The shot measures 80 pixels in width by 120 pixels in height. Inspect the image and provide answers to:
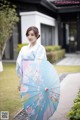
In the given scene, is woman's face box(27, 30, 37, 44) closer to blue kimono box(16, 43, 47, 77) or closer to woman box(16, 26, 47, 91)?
woman box(16, 26, 47, 91)

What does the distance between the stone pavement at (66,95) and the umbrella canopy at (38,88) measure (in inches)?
39.1

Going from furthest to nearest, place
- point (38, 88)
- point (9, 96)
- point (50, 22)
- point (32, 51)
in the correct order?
1. point (50, 22)
2. point (9, 96)
3. point (32, 51)
4. point (38, 88)

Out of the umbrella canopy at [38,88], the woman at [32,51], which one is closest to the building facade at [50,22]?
the woman at [32,51]

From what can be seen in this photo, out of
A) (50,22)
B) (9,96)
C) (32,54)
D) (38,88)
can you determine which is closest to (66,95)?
(9,96)

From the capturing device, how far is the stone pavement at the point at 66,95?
625 centimetres

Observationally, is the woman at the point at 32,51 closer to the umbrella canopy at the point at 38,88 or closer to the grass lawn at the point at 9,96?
the umbrella canopy at the point at 38,88

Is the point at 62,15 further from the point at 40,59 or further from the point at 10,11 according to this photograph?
the point at 40,59

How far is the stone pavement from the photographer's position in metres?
6.25

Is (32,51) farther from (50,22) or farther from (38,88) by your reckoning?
(50,22)

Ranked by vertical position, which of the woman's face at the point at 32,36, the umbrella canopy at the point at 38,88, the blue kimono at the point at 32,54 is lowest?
the umbrella canopy at the point at 38,88

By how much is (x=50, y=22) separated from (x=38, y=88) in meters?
18.5

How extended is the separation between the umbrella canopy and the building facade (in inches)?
531

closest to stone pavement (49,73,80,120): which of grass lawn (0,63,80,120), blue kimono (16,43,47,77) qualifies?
grass lawn (0,63,80,120)

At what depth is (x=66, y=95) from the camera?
8.21 meters
